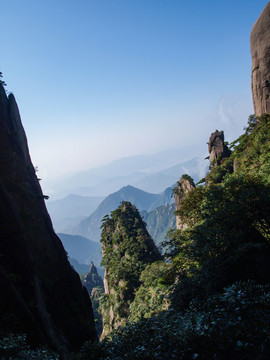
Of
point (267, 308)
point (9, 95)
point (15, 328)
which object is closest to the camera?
point (267, 308)

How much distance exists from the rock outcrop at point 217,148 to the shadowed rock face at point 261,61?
348 inches

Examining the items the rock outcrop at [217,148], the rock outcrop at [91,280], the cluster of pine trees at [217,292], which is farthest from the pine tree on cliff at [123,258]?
the rock outcrop at [91,280]

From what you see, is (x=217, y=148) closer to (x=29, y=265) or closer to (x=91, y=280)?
(x=29, y=265)

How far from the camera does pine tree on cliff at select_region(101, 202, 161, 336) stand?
3294 centimetres

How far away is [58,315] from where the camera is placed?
1333 cm

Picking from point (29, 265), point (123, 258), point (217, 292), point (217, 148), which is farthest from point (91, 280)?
point (217, 292)

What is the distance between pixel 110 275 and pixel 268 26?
48.3m

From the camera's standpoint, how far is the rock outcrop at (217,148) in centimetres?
4066

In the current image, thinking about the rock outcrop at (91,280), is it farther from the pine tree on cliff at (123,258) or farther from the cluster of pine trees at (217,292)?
the cluster of pine trees at (217,292)

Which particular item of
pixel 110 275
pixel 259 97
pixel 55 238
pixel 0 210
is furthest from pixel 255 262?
pixel 110 275

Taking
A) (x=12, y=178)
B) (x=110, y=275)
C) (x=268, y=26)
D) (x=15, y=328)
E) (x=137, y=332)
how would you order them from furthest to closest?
(x=110, y=275)
(x=268, y=26)
(x=12, y=178)
(x=15, y=328)
(x=137, y=332)

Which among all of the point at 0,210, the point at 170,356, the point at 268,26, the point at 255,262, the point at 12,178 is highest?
the point at 268,26

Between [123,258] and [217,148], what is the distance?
91.3ft

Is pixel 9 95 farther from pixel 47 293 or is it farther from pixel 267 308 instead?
pixel 267 308
